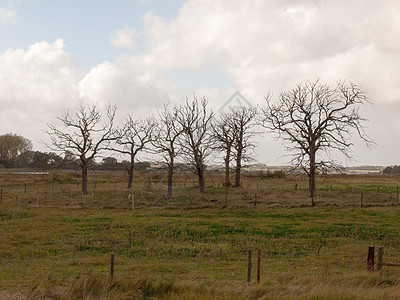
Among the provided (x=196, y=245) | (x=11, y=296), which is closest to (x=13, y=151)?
(x=196, y=245)

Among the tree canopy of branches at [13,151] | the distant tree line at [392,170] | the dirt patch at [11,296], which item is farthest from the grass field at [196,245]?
the distant tree line at [392,170]

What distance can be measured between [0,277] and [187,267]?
6257 mm

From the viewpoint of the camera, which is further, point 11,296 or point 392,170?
point 392,170

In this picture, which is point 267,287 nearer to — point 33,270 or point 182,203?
point 33,270

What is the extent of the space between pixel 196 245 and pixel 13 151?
10997 centimetres

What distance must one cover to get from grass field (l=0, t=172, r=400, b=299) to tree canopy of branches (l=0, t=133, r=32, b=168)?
83.5 m

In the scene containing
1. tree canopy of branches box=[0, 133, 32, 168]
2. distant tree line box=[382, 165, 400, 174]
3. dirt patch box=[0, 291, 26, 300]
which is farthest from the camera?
distant tree line box=[382, 165, 400, 174]

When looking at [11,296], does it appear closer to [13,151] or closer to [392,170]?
[13,151]

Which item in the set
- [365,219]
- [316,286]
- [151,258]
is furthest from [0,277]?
[365,219]

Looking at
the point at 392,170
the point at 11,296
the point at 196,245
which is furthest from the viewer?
the point at 392,170

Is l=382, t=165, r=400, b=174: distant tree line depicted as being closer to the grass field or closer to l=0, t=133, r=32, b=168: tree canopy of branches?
the grass field

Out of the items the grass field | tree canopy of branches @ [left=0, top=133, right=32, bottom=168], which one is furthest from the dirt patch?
tree canopy of branches @ [left=0, top=133, right=32, bottom=168]

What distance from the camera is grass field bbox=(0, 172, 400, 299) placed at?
1026 centimetres

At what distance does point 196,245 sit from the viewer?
2002cm
